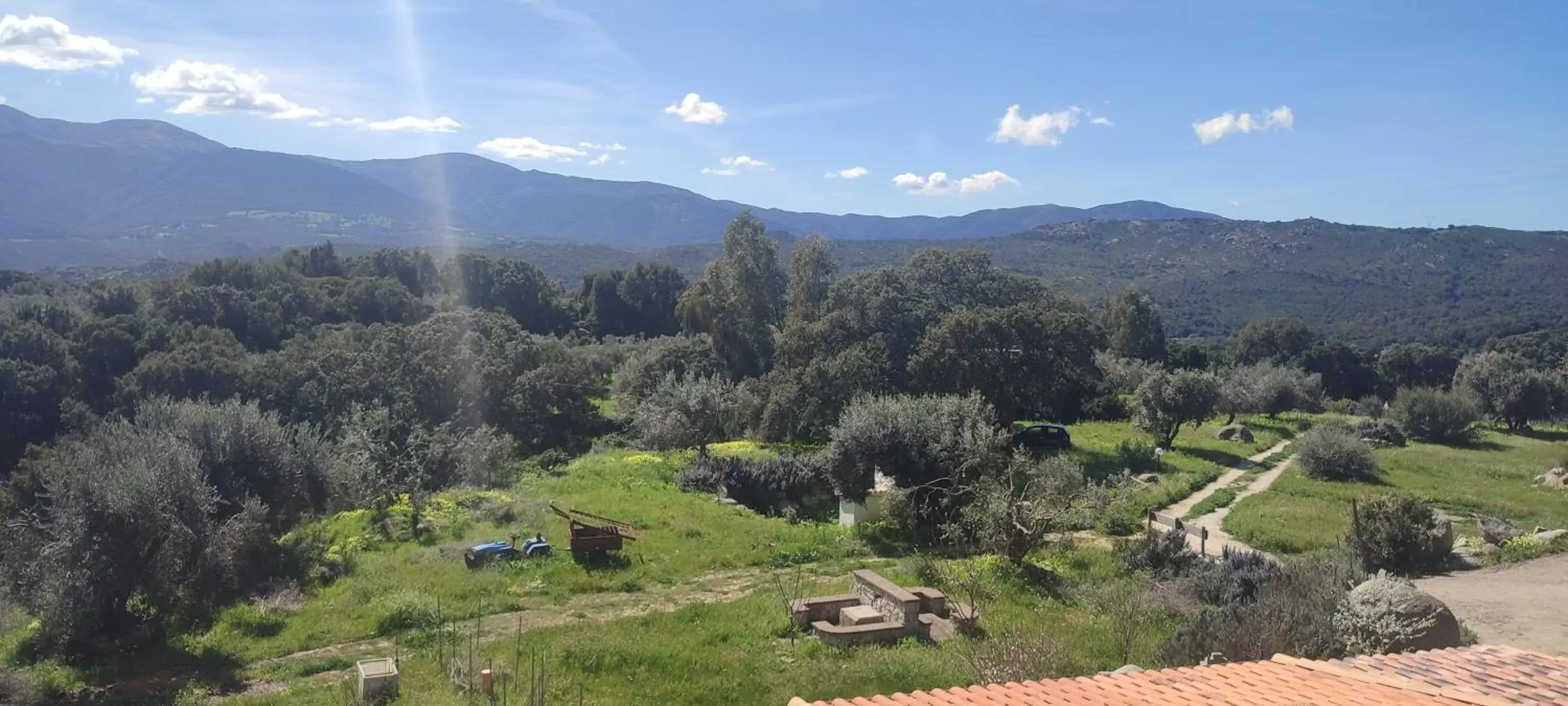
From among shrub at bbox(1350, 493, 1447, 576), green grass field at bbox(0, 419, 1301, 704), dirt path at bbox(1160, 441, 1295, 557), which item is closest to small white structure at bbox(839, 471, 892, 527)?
green grass field at bbox(0, 419, 1301, 704)

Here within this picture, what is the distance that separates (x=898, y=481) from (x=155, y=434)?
13.0 metres

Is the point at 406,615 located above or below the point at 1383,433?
above

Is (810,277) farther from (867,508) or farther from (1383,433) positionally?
(1383,433)

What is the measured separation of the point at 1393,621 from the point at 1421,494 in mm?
17160

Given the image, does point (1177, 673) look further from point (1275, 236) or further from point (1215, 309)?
point (1275, 236)

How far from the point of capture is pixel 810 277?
40.0 m

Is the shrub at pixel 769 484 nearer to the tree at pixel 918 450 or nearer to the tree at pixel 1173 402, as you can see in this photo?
the tree at pixel 918 450

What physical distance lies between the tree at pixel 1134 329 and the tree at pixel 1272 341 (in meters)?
7.93

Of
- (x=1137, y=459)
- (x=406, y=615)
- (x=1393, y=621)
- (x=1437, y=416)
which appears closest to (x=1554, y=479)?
(x=1437, y=416)

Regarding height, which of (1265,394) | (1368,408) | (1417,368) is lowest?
(1368,408)

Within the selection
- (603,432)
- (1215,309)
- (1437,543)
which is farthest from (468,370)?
(1215,309)

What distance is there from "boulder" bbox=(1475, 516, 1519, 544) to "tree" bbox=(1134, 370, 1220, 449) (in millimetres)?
10935

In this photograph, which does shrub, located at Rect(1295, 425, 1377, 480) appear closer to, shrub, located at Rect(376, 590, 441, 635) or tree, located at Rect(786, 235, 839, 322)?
tree, located at Rect(786, 235, 839, 322)

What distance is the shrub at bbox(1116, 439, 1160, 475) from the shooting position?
26297 mm
